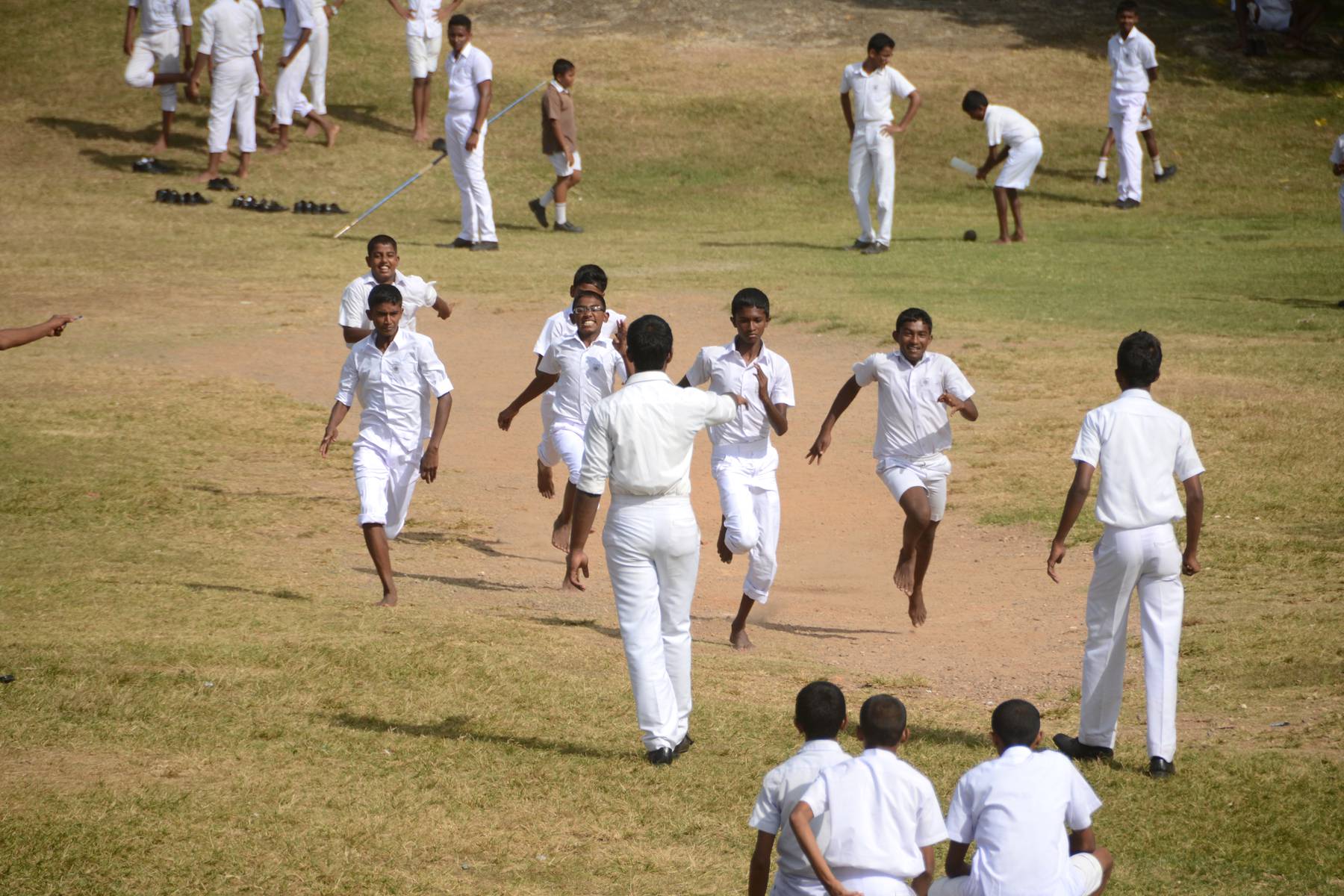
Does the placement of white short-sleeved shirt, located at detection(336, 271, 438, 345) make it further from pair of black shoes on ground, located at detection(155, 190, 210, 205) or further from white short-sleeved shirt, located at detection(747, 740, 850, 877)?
pair of black shoes on ground, located at detection(155, 190, 210, 205)

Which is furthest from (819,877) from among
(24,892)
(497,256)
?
(497,256)

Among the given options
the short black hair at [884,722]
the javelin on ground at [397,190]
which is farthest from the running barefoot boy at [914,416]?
the javelin on ground at [397,190]

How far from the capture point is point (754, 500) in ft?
28.7

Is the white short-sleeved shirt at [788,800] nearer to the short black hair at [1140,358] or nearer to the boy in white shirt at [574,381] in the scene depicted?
the short black hair at [1140,358]

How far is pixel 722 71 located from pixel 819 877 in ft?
81.2

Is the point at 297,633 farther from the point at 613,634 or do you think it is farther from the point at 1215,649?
the point at 1215,649

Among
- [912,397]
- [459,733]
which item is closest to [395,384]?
[459,733]

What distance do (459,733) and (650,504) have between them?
1437mm

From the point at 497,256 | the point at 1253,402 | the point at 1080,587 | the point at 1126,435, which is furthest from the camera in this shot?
the point at 497,256

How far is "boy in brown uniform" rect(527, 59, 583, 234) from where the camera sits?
20.1 meters

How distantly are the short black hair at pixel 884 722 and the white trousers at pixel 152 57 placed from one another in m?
20.5

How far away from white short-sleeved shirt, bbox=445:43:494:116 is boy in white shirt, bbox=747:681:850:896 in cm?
1600

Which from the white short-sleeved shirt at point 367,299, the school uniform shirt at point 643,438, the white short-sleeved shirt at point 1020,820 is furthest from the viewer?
the white short-sleeved shirt at point 367,299

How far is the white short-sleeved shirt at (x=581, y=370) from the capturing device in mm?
9422
